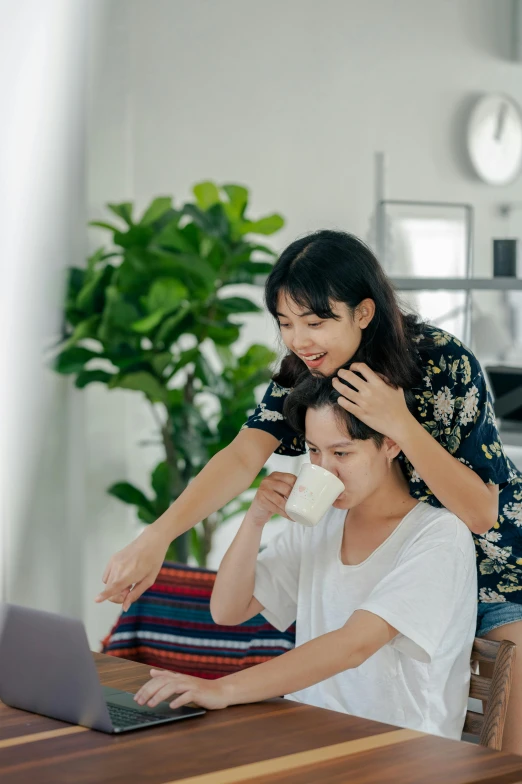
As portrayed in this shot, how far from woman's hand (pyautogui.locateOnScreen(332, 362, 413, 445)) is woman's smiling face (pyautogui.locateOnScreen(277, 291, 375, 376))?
1.2 inches

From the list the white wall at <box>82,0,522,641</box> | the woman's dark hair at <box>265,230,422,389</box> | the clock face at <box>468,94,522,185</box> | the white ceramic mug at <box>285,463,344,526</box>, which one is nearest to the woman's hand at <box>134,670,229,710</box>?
the white ceramic mug at <box>285,463,344,526</box>

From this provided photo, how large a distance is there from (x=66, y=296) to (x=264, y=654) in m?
1.50

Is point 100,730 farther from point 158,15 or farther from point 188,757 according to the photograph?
point 158,15

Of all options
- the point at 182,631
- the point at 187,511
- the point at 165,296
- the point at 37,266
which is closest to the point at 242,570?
the point at 187,511

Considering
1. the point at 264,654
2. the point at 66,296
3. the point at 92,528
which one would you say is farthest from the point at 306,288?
the point at 92,528

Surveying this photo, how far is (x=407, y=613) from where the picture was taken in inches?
54.4

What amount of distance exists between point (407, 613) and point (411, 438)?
0.23 meters

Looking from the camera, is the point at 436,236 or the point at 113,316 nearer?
the point at 113,316

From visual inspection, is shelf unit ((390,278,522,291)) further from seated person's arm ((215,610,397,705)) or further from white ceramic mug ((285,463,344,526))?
seated person's arm ((215,610,397,705))

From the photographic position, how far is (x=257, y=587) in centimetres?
166

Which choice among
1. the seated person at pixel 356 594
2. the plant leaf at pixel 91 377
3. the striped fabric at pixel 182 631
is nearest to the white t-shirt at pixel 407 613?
the seated person at pixel 356 594

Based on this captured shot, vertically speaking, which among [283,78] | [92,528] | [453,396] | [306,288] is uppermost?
[283,78]

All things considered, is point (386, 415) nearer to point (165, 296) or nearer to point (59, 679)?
point (59, 679)

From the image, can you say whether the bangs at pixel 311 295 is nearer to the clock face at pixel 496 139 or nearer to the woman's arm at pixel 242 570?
the woman's arm at pixel 242 570
